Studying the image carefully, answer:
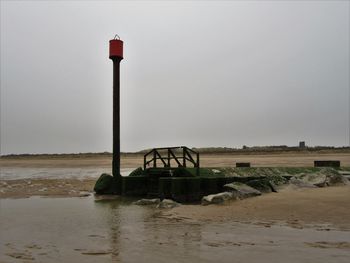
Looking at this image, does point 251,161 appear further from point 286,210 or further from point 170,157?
point 286,210

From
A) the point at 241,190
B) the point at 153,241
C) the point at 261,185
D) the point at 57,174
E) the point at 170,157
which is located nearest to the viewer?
the point at 153,241

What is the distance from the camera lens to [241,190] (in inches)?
522

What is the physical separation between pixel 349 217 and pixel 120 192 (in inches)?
414

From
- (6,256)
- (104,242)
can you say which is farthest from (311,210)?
(6,256)

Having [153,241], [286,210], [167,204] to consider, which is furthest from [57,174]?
[153,241]

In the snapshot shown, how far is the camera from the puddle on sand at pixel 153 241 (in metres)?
6.15

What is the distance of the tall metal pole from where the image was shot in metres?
17.4

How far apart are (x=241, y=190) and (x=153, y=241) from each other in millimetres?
6441

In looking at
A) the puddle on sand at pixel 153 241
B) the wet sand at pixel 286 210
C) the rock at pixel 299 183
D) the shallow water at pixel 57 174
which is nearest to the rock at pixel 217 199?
the wet sand at pixel 286 210

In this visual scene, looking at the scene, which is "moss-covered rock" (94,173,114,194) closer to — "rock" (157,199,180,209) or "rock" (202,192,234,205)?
"rock" (157,199,180,209)

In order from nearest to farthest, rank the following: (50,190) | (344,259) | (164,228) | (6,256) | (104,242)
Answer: (344,259) → (6,256) → (104,242) → (164,228) → (50,190)

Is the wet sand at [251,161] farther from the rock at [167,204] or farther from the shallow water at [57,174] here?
the rock at [167,204]

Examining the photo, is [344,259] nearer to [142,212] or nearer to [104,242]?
[104,242]

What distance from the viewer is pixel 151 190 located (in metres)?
16.6
